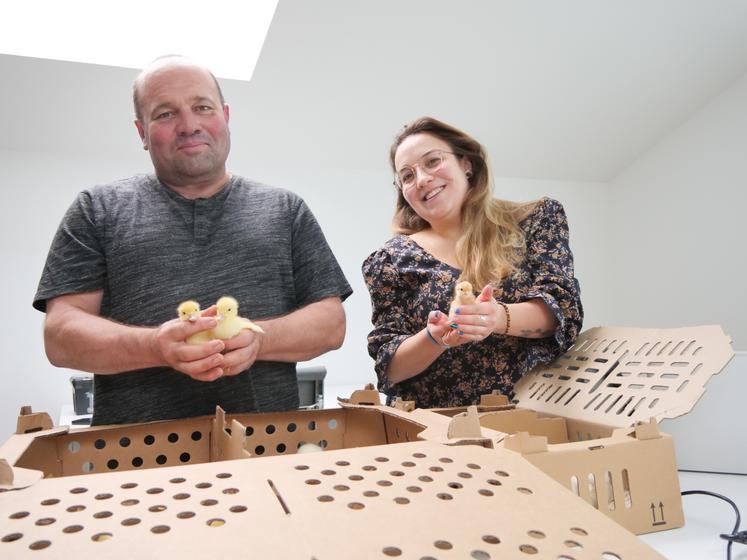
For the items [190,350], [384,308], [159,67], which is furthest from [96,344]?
[384,308]

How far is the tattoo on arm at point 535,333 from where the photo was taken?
44.5 inches

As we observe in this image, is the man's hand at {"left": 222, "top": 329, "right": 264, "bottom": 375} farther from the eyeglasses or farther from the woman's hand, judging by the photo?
the eyeglasses

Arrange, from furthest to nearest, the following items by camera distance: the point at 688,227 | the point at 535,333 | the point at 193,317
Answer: the point at 688,227 → the point at 535,333 → the point at 193,317

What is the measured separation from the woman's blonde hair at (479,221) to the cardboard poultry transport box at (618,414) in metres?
0.23

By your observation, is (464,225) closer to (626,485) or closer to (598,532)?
(626,485)

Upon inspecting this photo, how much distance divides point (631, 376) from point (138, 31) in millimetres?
2337

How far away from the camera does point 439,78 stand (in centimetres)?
275

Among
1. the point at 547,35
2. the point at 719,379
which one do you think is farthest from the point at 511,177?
the point at 719,379

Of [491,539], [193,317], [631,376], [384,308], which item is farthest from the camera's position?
[384,308]

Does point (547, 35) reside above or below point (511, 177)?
above

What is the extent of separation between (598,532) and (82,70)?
2581mm

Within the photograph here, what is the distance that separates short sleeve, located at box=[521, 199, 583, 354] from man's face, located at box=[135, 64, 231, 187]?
64 cm

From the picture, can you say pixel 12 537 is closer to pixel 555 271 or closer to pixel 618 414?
pixel 618 414

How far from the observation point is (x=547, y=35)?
2645mm
